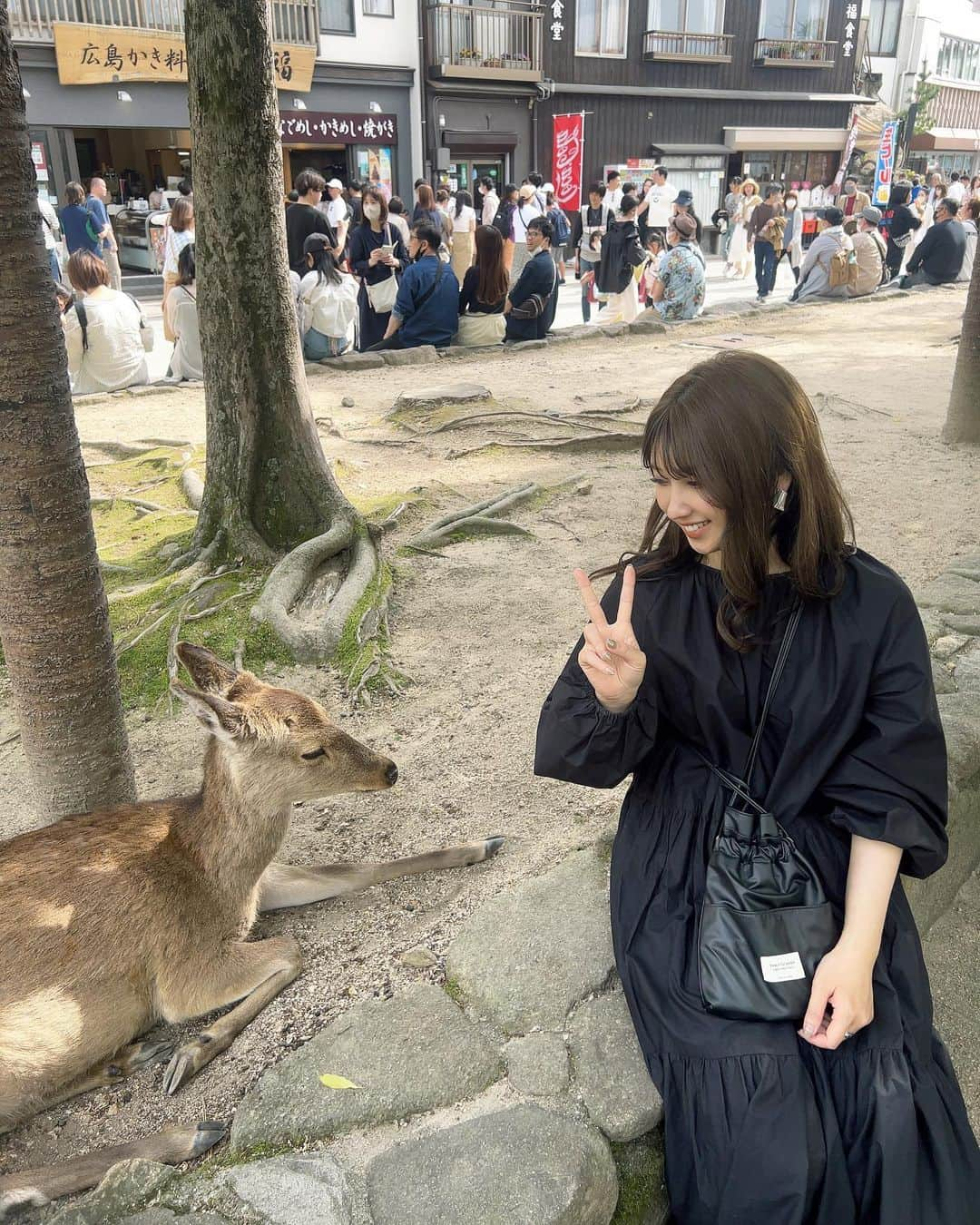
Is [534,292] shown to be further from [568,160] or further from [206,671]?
[568,160]

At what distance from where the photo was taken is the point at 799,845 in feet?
6.53

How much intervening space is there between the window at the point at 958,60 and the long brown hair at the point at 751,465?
42738 millimetres

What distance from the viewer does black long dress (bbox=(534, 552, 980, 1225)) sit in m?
1.72

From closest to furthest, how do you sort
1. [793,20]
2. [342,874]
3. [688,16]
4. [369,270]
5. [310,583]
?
[342,874]
[310,583]
[369,270]
[688,16]
[793,20]

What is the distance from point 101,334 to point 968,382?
7.51 metres

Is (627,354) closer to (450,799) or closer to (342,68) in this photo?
(450,799)

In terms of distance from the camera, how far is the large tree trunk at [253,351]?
14.6ft

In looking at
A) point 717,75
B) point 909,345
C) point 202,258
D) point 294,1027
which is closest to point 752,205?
point 717,75

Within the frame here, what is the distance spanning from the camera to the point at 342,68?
19688 mm

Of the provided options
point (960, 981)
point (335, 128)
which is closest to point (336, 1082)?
point (960, 981)

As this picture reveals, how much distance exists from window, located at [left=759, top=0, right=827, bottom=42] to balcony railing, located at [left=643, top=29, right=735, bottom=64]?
5.38 ft

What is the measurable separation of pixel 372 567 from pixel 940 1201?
374 centimetres

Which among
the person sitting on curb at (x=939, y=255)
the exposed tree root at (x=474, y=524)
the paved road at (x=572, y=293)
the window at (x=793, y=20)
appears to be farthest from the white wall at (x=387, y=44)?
the exposed tree root at (x=474, y=524)

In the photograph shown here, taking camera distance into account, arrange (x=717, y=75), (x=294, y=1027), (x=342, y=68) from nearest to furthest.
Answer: (x=294, y=1027), (x=342, y=68), (x=717, y=75)
